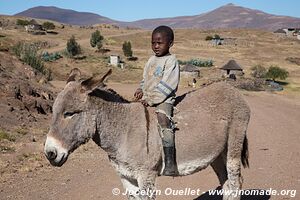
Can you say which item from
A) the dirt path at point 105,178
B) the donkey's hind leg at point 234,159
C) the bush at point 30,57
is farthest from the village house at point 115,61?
the donkey's hind leg at point 234,159

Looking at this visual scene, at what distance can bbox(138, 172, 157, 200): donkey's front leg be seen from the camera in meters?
4.61

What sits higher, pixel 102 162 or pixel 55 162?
pixel 55 162

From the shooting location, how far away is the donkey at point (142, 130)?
4.15 meters

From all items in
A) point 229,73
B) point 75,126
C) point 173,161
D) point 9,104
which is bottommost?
point 229,73

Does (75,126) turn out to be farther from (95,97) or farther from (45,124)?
(45,124)

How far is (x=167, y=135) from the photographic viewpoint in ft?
15.3

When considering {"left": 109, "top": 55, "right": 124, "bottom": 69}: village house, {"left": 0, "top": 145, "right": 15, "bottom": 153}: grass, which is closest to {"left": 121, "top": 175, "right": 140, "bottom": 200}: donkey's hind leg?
{"left": 0, "top": 145, "right": 15, "bottom": 153}: grass

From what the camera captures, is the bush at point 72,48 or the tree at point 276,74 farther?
the bush at point 72,48

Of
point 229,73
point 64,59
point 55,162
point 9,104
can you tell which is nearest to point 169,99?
point 55,162

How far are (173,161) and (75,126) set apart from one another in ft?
4.17

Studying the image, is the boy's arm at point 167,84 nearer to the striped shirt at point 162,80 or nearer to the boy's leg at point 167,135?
the striped shirt at point 162,80

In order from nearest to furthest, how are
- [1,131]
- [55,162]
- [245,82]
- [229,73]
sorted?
[55,162] < [1,131] < [245,82] < [229,73]

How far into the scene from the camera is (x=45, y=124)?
1459 cm

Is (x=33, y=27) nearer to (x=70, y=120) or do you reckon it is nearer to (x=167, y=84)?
(x=167, y=84)
